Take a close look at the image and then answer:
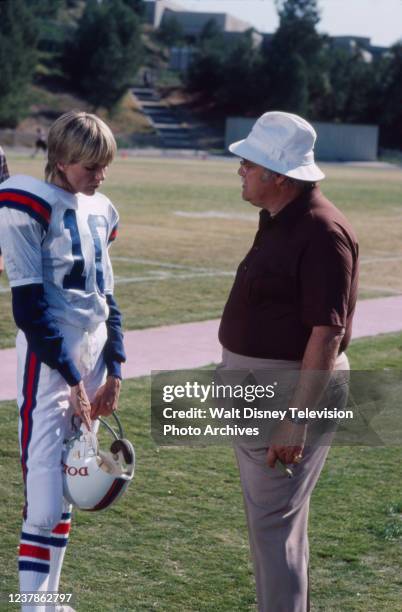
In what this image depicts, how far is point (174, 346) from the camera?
927cm

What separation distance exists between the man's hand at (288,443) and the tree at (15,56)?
80.1 metres

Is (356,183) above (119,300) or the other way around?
the other way around

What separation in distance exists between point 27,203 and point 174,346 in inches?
222

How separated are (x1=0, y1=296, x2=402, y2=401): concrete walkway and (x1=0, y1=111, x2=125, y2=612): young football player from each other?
363cm

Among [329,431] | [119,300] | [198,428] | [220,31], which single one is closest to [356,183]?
[119,300]

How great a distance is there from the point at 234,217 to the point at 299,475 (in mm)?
19492

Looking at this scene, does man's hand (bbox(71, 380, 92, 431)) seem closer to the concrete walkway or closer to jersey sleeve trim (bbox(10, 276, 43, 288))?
jersey sleeve trim (bbox(10, 276, 43, 288))

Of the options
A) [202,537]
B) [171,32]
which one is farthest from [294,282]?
[171,32]

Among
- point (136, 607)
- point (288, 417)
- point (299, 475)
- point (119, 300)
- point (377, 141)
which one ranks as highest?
point (288, 417)

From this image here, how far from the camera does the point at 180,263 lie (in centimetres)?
1505

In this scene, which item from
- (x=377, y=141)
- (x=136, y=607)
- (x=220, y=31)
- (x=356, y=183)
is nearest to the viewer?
(x=136, y=607)

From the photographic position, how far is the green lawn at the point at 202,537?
4.50 metres

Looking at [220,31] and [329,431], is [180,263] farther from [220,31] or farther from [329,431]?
[220,31]

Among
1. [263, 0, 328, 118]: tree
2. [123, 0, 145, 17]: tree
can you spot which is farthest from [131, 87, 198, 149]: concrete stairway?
[123, 0, 145, 17]: tree
